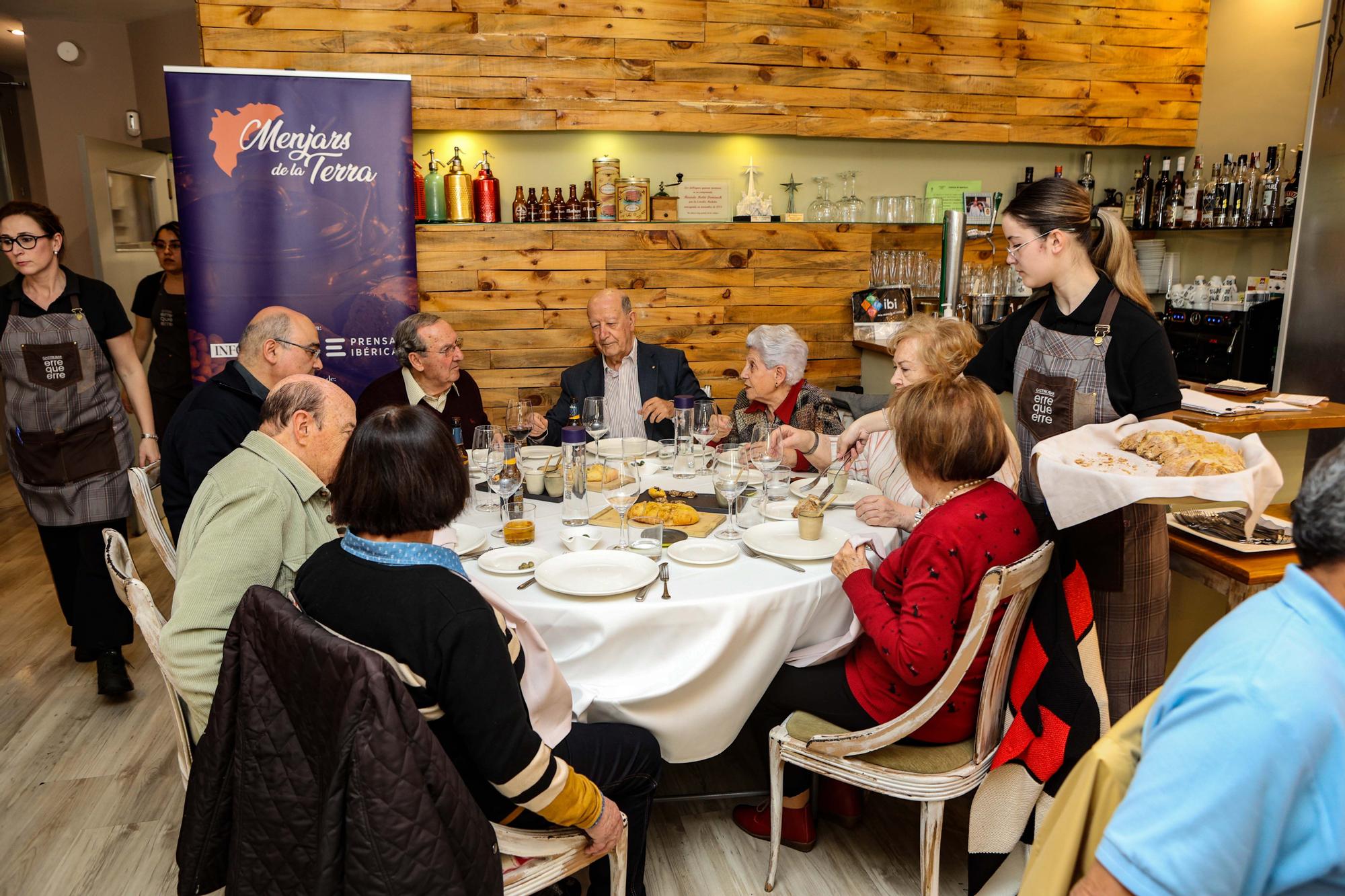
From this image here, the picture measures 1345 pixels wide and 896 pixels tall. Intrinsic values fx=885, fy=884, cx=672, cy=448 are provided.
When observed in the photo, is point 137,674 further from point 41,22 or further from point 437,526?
point 41,22

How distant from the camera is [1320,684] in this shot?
82cm

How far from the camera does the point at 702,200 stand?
4.76 metres

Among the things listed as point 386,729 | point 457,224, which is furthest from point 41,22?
point 386,729

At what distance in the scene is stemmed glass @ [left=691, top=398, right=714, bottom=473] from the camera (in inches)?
122

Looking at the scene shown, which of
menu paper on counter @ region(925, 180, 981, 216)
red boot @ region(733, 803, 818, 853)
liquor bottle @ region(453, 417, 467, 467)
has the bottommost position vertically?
red boot @ region(733, 803, 818, 853)

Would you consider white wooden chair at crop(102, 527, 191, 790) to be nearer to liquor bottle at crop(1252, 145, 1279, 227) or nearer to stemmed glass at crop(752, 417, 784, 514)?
stemmed glass at crop(752, 417, 784, 514)

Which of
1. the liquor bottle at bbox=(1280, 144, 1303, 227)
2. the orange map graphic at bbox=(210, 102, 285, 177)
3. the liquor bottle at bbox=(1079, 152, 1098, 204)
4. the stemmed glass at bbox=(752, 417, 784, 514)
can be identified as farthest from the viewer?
the liquor bottle at bbox=(1079, 152, 1098, 204)

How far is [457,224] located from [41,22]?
14.8 feet

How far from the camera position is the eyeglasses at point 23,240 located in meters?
3.02

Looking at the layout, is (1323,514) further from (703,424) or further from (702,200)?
(702,200)

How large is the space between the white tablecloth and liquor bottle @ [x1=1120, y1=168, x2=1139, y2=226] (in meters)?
4.33

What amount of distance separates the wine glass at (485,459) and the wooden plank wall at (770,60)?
91.1 inches

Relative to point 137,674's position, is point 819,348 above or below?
above

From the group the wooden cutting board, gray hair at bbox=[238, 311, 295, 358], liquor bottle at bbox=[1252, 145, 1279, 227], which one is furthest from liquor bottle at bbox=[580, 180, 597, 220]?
liquor bottle at bbox=[1252, 145, 1279, 227]
